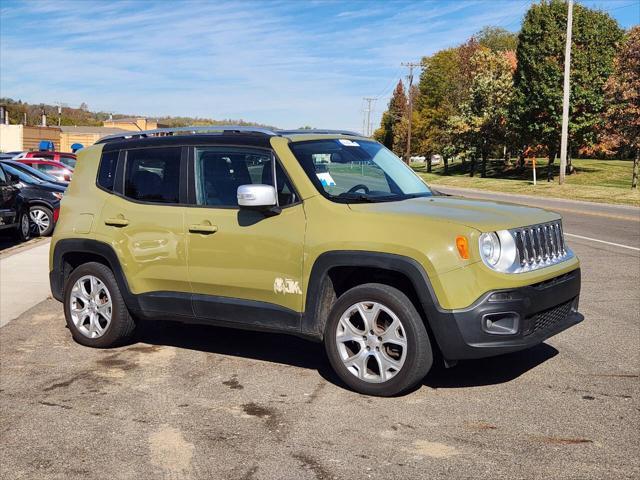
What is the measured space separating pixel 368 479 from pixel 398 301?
1.43 m

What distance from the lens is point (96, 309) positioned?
6.57 meters

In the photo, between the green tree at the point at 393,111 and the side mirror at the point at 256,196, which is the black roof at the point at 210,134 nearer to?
the side mirror at the point at 256,196

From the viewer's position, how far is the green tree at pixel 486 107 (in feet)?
191

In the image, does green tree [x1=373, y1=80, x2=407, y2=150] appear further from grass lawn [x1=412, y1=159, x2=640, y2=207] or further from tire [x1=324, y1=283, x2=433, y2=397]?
tire [x1=324, y1=283, x2=433, y2=397]

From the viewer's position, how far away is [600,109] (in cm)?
4756

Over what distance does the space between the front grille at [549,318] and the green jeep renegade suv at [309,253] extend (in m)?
0.01

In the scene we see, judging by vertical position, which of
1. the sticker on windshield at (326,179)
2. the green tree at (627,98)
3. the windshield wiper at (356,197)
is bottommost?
the windshield wiper at (356,197)

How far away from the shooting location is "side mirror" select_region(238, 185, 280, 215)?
5293 mm

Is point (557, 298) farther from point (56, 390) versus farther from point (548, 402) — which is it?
point (56, 390)

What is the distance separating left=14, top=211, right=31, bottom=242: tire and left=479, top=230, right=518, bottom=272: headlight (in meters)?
11.8

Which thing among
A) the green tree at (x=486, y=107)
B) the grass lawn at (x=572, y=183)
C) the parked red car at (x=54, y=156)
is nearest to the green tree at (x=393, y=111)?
the grass lawn at (x=572, y=183)

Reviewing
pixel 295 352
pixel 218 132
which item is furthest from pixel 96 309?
pixel 218 132

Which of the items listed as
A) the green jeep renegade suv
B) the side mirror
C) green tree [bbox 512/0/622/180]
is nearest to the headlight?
the green jeep renegade suv

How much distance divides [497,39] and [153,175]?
3949 inches
